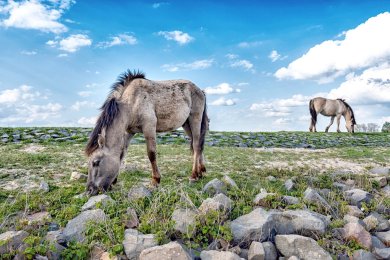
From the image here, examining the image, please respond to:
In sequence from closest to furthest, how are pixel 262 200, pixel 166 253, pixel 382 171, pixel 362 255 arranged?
pixel 166 253, pixel 362 255, pixel 262 200, pixel 382 171

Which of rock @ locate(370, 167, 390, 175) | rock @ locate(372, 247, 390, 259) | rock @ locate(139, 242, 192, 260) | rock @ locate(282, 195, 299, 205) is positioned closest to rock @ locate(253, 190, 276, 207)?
rock @ locate(282, 195, 299, 205)

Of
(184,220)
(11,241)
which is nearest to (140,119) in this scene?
(184,220)

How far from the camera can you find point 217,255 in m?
3.77

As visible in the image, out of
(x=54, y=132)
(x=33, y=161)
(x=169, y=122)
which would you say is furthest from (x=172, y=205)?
(x=54, y=132)

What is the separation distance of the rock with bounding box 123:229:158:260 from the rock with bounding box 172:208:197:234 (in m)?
0.42

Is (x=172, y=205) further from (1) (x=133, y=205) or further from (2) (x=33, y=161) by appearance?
(2) (x=33, y=161)

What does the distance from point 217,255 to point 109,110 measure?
3.80 m

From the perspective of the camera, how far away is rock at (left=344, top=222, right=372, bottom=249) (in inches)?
175

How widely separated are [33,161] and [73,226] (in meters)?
6.08

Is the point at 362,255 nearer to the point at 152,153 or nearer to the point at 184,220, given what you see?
the point at 184,220

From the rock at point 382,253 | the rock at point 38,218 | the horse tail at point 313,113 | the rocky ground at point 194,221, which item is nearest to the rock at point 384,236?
the rocky ground at point 194,221

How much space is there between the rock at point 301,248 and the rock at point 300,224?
0.36 metres

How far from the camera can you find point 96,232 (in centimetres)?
419

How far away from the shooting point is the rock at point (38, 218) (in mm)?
4648
